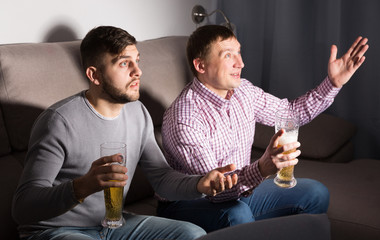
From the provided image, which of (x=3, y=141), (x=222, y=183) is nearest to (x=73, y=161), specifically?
(x=3, y=141)

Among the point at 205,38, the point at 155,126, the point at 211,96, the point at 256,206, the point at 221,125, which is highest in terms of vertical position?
the point at 205,38

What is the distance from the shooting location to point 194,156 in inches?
81.9

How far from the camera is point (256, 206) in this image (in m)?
2.24

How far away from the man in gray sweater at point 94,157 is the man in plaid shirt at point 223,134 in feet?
0.48

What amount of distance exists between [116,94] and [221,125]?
0.50 m

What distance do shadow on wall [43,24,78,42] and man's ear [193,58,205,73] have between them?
64 centimetres

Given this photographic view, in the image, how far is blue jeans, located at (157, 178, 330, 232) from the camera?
2.07m

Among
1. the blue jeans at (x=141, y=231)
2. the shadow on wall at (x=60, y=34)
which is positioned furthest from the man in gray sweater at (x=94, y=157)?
the shadow on wall at (x=60, y=34)

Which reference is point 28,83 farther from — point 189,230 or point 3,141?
point 189,230

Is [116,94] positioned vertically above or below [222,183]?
above

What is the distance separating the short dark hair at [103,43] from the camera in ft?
6.31

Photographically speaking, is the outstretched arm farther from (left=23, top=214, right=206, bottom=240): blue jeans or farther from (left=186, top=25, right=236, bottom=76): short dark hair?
(left=23, top=214, right=206, bottom=240): blue jeans

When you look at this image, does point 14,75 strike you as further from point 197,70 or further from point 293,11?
point 293,11

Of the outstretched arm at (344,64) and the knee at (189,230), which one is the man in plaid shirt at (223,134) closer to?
the outstretched arm at (344,64)
